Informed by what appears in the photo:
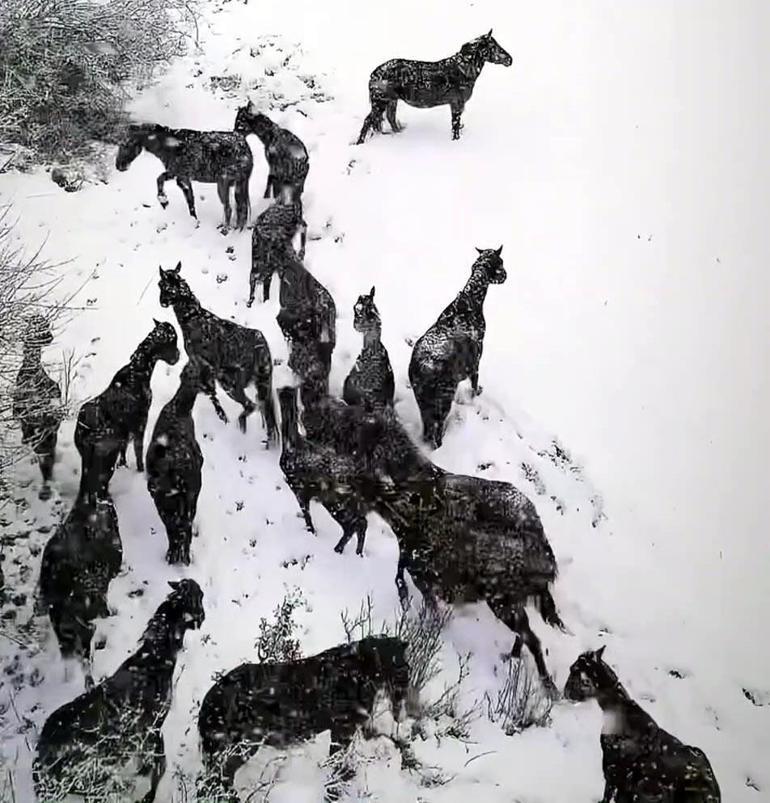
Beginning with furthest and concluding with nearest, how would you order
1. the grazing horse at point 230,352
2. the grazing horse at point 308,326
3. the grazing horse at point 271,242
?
the grazing horse at point 271,242
the grazing horse at point 308,326
the grazing horse at point 230,352

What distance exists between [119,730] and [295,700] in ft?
3.67

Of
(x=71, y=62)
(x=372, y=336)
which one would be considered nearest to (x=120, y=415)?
(x=372, y=336)

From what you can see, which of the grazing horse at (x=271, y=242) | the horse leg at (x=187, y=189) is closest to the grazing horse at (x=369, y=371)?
the grazing horse at (x=271, y=242)

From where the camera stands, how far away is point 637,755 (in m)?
5.75

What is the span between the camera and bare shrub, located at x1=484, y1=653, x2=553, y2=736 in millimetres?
6703

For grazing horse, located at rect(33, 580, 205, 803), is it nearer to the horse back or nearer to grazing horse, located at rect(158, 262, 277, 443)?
grazing horse, located at rect(158, 262, 277, 443)

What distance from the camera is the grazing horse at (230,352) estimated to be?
8.63 metres

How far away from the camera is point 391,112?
13586 millimetres

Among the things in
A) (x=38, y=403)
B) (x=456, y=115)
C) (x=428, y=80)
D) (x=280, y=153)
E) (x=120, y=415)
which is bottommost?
(x=120, y=415)

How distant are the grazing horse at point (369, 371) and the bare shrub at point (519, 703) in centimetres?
290

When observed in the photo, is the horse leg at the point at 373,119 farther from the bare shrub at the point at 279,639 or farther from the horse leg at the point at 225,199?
the bare shrub at the point at 279,639

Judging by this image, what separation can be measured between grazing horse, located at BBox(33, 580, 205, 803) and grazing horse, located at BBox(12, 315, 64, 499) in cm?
243

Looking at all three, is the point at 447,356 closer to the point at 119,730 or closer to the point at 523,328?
the point at 523,328

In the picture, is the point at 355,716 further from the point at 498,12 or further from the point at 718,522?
the point at 498,12
